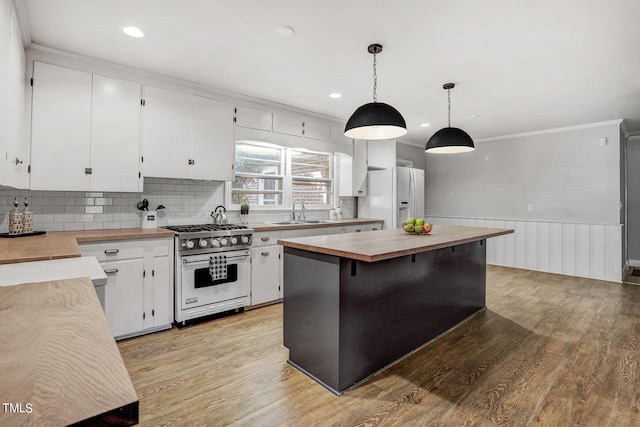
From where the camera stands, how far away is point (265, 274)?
3.78 meters

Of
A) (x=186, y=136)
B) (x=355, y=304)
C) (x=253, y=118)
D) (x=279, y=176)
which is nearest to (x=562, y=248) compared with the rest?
(x=279, y=176)

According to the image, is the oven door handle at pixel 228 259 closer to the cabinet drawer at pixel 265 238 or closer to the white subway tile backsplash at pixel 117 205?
the cabinet drawer at pixel 265 238

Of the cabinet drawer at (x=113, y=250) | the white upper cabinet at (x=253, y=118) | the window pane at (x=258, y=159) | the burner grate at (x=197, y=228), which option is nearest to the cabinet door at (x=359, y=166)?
the window pane at (x=258, y=159)

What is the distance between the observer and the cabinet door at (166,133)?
3.26 metres

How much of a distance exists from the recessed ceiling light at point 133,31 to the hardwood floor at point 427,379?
8.12ft

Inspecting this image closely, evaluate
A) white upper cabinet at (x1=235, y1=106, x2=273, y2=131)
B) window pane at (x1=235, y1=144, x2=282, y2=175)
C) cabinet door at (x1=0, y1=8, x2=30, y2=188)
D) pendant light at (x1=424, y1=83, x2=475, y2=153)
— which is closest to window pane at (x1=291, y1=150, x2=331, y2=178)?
window pane at (x1=235, y1=144, x2=282, y2=175)

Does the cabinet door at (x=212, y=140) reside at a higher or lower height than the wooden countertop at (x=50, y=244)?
higher

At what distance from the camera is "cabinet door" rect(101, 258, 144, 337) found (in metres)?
2.81

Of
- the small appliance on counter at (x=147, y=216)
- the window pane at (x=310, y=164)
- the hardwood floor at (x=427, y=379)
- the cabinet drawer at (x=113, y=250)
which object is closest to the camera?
the hardwood floor at (x=427, y=379)

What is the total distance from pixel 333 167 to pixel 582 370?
3.80 m

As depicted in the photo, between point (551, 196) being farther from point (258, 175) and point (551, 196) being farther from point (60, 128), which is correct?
point (60, 128)

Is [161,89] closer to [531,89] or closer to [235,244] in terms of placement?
[235,244]

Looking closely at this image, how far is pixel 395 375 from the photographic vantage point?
2303 millimetres

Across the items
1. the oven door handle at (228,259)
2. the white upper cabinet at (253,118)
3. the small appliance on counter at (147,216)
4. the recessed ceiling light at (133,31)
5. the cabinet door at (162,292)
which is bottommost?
the cabinet door at (162,292)
